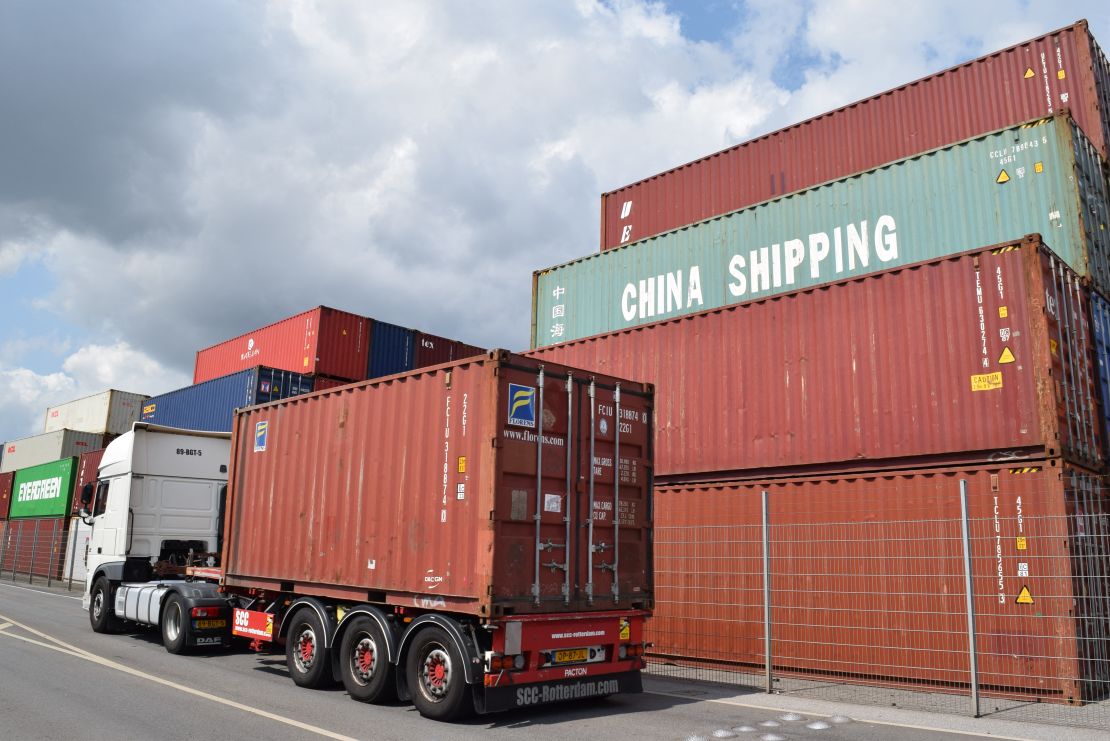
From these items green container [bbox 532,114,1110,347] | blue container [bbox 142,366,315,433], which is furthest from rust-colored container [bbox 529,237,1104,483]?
blue container [bbox 142,366,315,433]

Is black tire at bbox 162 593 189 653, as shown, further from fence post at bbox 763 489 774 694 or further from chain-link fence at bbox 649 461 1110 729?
fence post at bbox 763 489 774 694

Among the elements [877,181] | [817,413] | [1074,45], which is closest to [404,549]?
[817,413]

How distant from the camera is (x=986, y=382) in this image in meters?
9.40

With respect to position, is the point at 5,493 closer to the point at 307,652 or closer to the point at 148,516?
the point at 148,516

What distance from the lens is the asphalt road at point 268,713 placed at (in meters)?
6.77

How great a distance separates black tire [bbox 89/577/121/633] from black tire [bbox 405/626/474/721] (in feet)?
27.7

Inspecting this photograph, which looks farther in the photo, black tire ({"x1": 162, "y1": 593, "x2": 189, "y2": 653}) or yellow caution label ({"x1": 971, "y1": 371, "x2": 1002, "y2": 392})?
black tire ({"x1": 162, "y1": 593, "x2": 189, "y2": 653})

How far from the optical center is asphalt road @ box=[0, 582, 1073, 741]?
677 centimetres

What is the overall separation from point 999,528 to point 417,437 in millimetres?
6786

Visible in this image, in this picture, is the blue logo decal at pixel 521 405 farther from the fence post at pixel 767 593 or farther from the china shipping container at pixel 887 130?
the china shipping container at pixel 887 130

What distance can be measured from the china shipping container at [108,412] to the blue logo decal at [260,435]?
28574 mm

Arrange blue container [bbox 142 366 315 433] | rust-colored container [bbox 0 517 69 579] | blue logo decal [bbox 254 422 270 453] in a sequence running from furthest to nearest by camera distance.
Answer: rust-colored container [bbox 0 517 69 579], blue container [bbox 142 366 315 433], blue logo decal [bbox 254 422 270 453]

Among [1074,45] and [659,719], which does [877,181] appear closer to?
[1074,45]

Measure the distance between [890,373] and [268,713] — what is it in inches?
335
